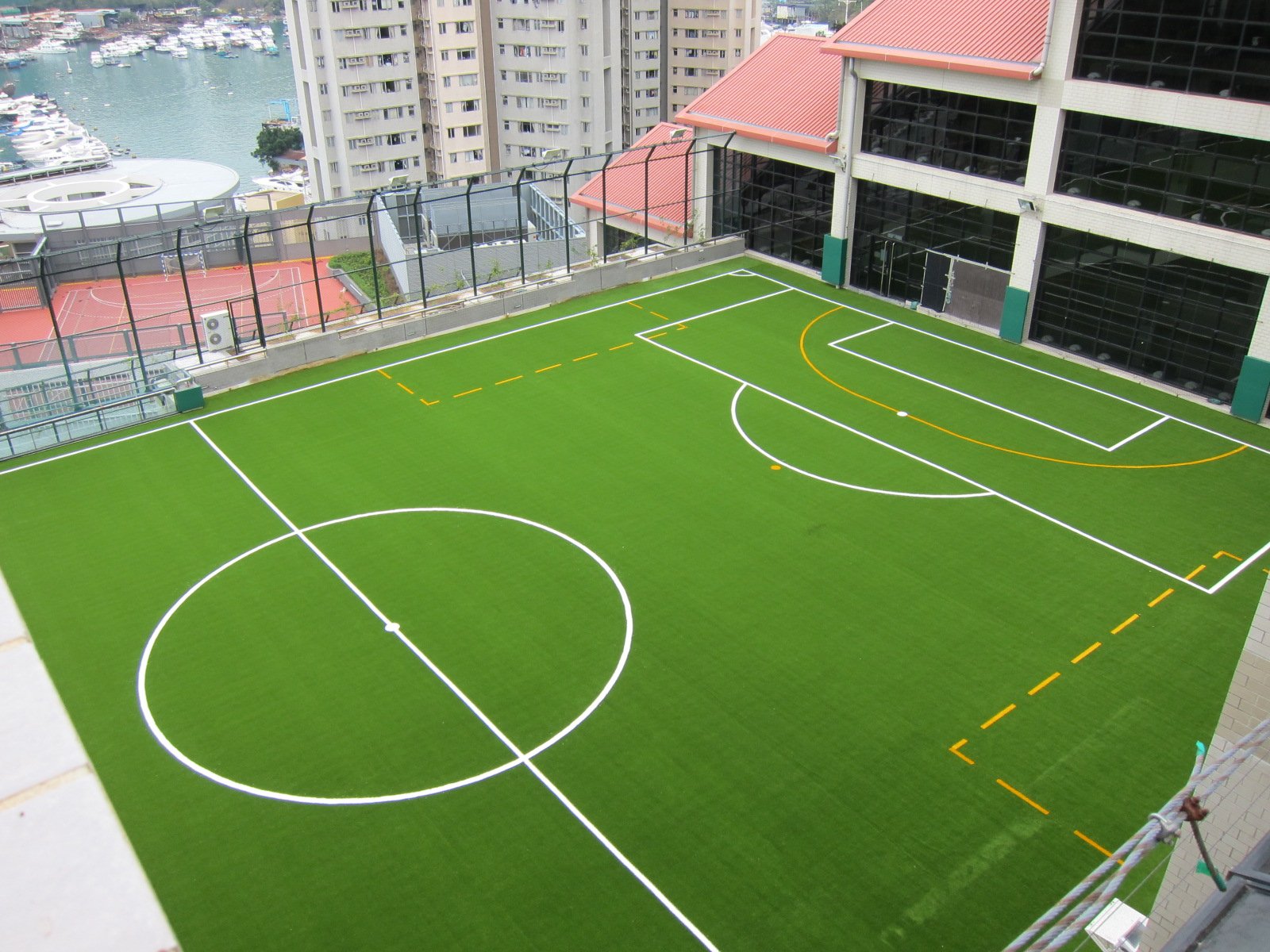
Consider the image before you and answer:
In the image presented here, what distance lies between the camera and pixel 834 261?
138 ft

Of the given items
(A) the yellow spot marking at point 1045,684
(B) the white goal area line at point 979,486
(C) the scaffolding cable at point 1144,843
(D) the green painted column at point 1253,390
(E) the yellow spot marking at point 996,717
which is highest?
(C) the scaffolding cable at point 1144,843

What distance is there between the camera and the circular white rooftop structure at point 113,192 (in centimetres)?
8062

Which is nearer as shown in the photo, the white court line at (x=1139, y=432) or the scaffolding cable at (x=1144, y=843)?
the scaffolding cable at (x=1144, y=843)

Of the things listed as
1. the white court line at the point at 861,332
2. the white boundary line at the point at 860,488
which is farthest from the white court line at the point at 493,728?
the white court line at the point at 861,332

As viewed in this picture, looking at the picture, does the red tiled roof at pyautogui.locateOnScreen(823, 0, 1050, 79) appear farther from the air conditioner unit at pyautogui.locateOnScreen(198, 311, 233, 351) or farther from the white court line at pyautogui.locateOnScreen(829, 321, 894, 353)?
the air conditioner unit at pyautogui.locateOnScreen(198, 311, 233, 351)

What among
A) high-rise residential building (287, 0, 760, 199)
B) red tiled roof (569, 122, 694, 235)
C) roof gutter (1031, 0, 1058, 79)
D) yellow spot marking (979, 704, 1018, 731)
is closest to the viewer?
yellow spot marking (979, 704, 1018, 731)

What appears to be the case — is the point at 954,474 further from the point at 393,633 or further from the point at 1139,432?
the point at 393,633

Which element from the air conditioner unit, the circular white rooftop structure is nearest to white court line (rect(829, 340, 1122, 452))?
the air conditioner unit

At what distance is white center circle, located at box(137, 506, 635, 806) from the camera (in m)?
19.7

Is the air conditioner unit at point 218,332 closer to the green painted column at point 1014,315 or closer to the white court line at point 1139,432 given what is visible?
the green painted column at point 1014,315

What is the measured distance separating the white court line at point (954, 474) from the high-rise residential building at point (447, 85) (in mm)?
51022

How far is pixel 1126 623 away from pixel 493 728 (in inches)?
529

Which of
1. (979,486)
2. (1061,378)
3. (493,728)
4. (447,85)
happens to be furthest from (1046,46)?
(447,85)

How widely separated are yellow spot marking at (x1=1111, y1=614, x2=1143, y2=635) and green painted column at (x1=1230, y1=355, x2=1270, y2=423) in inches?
455
